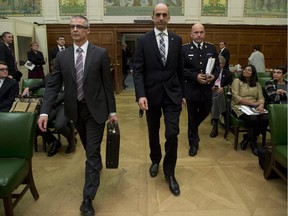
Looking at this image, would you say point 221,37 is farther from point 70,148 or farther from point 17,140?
point 17,140

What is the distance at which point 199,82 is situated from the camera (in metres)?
3.57

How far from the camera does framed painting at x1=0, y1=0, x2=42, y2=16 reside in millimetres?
9461

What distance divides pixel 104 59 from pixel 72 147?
1.94m

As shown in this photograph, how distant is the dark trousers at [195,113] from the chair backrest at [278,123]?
97cm

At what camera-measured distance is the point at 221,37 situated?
10.2m

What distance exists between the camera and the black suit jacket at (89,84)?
239 cm

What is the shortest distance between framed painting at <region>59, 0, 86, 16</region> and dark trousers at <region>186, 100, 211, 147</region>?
7.20 m

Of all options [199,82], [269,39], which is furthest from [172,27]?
[199,82]

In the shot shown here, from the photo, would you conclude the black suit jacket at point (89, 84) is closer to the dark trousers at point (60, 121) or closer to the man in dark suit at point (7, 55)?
the dark trousers at point (60, 121)

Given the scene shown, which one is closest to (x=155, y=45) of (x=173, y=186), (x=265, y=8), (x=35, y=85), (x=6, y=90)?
(x=173, y=186)

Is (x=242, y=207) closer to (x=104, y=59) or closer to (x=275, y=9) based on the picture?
(x=104, y=59)

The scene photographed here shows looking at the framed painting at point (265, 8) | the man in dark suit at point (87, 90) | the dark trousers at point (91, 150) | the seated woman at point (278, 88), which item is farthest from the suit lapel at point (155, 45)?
the framed painting at point (265, 8)

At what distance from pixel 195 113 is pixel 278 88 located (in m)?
1.40

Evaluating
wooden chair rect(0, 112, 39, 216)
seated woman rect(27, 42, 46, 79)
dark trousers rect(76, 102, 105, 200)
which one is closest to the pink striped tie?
dark trousers rect(76, 102, 105, 200)
